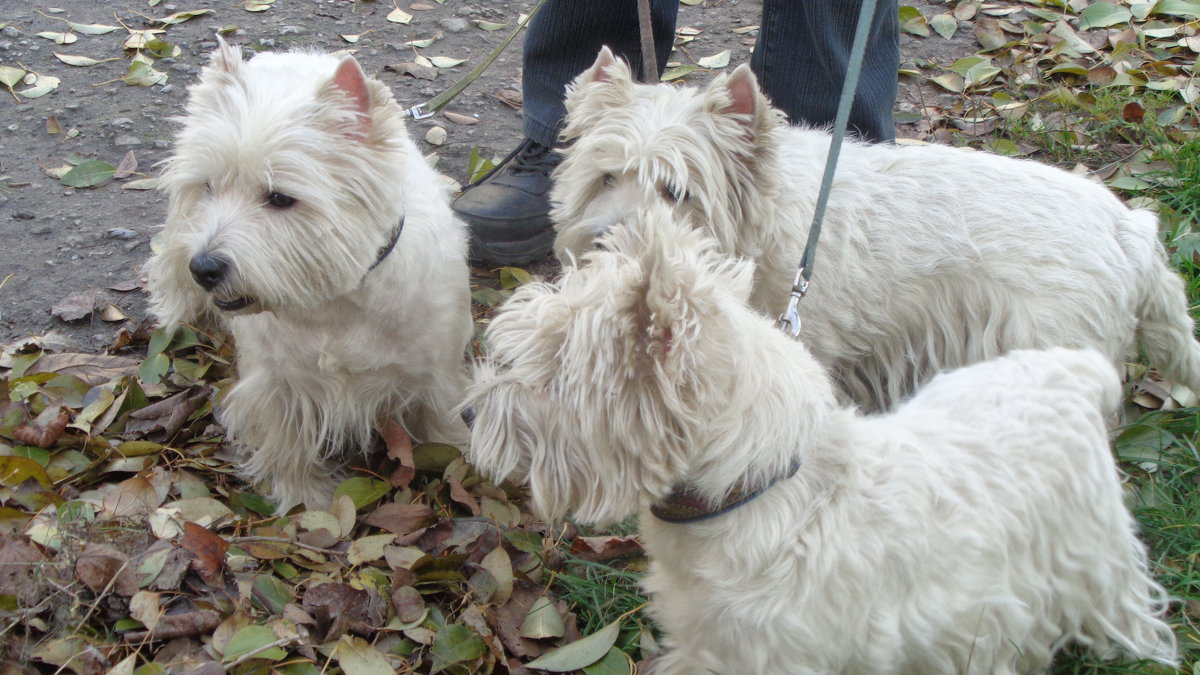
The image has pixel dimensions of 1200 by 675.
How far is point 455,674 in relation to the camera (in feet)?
8.23

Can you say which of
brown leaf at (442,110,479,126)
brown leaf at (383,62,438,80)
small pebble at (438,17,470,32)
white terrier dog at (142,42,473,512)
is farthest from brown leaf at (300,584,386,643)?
small pebble at (438,17,470,32)

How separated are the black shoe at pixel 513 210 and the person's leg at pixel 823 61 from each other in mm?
1085

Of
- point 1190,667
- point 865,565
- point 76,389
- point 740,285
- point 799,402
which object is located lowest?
point 76,389

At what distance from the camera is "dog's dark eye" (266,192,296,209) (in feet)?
8.94

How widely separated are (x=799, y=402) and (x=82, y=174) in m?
3.91

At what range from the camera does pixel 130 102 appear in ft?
16.7

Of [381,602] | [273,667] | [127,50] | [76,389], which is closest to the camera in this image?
[273,667]

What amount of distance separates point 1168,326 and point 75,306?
392 cm

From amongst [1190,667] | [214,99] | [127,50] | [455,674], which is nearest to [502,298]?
[214,99]

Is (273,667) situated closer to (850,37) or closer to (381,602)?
(381,602)

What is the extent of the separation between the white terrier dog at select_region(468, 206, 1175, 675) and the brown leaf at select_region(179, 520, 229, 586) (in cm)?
107

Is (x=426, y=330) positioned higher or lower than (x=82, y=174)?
higher

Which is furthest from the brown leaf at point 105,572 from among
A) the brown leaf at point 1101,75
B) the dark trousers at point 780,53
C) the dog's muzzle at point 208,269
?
the brown leaf at point 1101,75

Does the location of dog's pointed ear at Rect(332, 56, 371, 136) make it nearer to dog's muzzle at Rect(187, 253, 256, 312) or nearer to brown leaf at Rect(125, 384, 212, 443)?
dog's muzzle at Rect(187, 253, 256, 312)
